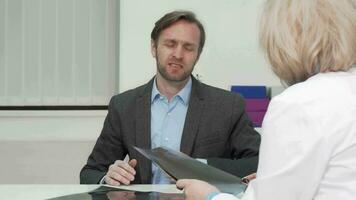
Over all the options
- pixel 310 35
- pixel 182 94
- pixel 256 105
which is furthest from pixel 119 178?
pixel 256 105

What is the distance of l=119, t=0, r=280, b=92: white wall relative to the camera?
3283 mm

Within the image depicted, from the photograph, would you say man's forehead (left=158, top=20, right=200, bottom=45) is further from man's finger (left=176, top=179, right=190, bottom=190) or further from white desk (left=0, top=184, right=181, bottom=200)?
man's finger (left=176, top=179, right=190, bottom=190)

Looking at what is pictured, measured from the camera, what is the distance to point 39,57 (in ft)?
11.5

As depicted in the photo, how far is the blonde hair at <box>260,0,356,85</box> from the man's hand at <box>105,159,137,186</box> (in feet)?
2.87

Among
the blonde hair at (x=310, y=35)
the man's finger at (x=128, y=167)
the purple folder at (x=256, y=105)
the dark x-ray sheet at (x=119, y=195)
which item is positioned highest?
the blonde hair at (x=310, y=35)

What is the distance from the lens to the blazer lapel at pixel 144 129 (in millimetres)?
1977

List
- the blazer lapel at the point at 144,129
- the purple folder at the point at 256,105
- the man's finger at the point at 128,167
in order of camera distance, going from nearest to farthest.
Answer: the man's finger at the point at 128,167 < the blazer lapel at the point at 144,129 < the purple folder at the point at 256,105

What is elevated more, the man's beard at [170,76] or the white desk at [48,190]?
the man's beard at [170,76]

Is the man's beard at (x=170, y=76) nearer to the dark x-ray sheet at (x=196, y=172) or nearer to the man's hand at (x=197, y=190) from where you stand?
the dark x-ray sheet at (x=196, y=172)

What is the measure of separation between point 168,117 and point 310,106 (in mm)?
1277

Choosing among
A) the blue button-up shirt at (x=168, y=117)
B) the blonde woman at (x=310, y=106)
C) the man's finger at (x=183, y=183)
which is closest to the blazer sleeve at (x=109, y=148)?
the blue button-up shirt at (x=168, y=117)

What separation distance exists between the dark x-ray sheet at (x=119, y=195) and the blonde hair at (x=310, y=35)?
69cm

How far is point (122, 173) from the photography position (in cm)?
170

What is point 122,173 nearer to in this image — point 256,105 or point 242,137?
point 242,137
